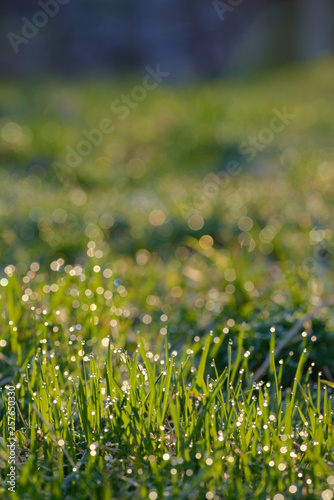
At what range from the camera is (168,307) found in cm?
285

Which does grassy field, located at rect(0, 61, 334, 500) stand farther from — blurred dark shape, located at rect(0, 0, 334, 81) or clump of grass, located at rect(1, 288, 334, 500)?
blurred dark shape, located at rect(0, 0, 334, 81)

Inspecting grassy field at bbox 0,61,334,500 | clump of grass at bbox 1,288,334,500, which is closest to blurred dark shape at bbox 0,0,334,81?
grassy field at bbox 0,61,334,500

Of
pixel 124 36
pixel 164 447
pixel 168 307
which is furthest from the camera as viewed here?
pixel 124 36

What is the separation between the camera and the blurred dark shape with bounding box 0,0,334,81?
42.8ft

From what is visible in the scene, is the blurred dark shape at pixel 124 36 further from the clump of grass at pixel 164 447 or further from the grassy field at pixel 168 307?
the clump of grass at pixel 164 447

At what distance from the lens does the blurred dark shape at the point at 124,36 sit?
1305 centimetres

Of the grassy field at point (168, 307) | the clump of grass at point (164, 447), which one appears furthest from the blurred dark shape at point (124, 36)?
the clump of grass at point (164, 447)

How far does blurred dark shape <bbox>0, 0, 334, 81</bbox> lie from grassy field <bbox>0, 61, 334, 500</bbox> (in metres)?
→ 6.12

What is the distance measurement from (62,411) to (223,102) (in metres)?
7.34

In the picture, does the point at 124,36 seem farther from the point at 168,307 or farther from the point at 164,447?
the point at 164,447

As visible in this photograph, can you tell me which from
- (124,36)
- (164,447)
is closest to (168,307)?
(164,447)

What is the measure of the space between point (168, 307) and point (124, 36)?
11.7 metres

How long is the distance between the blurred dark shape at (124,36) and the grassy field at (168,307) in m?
6.12

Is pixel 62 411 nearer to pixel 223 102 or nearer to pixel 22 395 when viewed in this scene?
pixel 22 395
